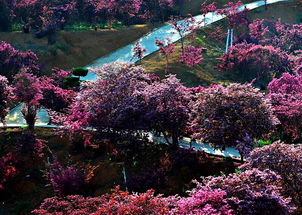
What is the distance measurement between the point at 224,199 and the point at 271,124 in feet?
20.0

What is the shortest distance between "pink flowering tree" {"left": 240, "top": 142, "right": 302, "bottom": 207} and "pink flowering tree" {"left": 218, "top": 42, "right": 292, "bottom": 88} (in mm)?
19541

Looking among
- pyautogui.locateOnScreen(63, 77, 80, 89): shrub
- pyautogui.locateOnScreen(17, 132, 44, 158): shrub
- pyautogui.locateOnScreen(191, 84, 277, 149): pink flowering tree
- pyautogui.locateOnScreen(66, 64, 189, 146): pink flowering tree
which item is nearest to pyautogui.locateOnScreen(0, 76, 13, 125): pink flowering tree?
pyautogui.locateOnScreen(17, 132, 44, 158): shrub

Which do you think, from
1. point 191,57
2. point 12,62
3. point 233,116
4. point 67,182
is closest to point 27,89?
point 67,182

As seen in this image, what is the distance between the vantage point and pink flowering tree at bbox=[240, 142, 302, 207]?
12.5m

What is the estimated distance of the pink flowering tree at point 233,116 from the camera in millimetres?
15820

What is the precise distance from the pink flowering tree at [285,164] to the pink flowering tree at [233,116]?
2744mm

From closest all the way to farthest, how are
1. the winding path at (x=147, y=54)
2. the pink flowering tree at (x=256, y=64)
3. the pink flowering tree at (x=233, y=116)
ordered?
1. the pink flowering tree at (x=233, y=116)
2. the winding path at (x=147, y=54)
3. the pink flowering tree at (x=256, y=64)

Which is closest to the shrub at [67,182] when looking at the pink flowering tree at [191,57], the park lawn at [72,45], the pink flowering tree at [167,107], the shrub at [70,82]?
the pink flowering tree at [167,107]

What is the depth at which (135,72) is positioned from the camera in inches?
772

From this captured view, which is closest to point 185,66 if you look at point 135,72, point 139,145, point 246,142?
point 135,72

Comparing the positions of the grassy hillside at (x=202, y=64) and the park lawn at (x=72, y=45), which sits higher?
the park lawn at (x=72, y=45)

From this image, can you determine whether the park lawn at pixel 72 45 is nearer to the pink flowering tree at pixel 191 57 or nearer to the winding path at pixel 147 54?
A: the winding path at pixel 147 54

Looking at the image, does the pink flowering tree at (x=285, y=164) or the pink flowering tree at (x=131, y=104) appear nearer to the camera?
the pink flowering tree at (x=285, y=164)

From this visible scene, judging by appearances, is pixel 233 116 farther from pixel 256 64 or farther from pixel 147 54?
pixel 147 54
